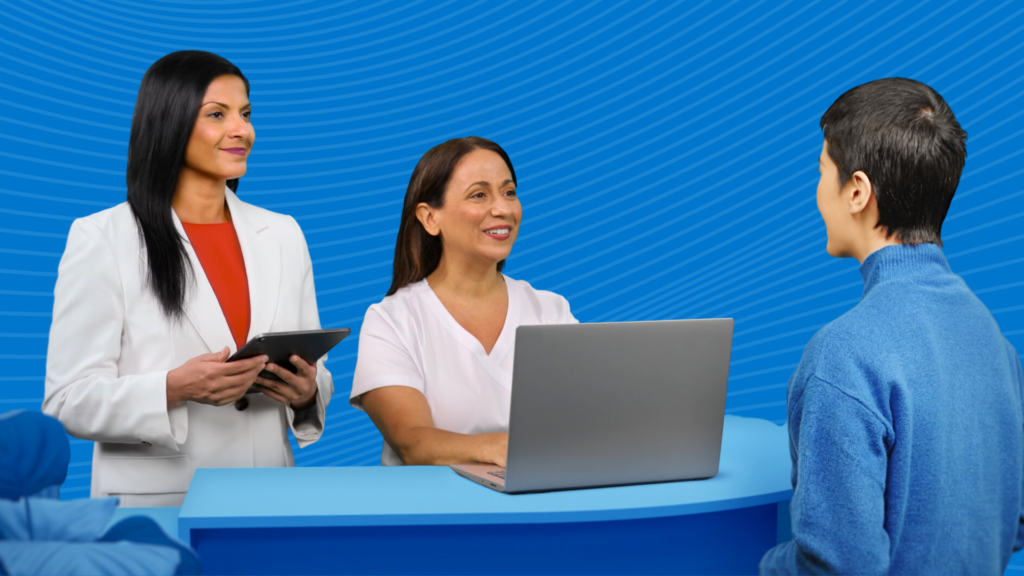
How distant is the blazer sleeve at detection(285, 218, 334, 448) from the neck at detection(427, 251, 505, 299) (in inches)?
15.7

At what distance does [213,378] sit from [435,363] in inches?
28.1

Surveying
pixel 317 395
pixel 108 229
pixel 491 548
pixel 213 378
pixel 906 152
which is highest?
pixel 906 152

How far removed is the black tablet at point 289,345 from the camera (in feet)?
7.10

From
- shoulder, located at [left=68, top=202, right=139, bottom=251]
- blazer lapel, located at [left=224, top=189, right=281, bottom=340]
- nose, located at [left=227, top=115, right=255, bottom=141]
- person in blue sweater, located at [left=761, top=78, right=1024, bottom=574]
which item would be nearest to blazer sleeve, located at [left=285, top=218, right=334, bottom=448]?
blazer lapel, located at [left=224, top=189, right=281, bottom=340]

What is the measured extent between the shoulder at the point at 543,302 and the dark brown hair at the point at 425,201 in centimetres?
30

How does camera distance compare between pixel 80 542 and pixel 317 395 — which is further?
pixel 317 395

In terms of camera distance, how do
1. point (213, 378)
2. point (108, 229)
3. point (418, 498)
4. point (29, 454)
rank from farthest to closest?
point (108, 229)
point (213, 378)
point (418, 498)
point (29, 454)

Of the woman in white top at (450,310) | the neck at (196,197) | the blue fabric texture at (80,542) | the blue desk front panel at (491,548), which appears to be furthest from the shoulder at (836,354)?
the neck at (196,197)

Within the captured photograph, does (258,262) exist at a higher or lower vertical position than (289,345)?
higher

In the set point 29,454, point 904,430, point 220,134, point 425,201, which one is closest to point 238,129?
point 220,134

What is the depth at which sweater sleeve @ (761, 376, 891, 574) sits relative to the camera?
1.48 meters

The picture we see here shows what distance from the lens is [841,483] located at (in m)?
1.50

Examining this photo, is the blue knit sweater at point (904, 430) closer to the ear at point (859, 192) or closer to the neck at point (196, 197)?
the ear at point (859, 192)

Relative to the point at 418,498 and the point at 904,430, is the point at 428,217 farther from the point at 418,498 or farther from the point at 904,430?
the point at 904,430
